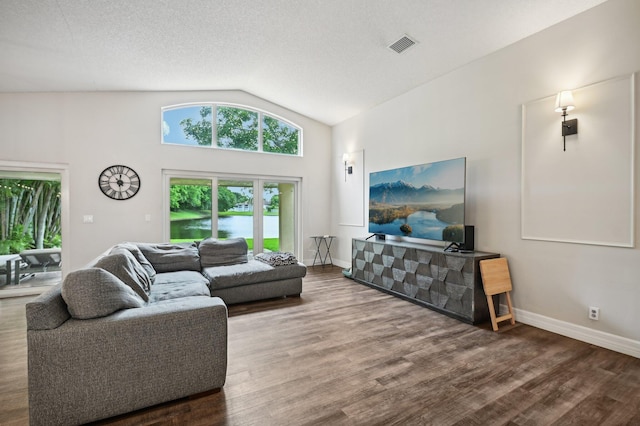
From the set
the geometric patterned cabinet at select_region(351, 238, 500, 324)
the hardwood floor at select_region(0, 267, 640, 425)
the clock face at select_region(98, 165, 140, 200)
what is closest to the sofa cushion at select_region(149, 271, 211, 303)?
the hardwood floor at select_region(0, 267, 640, 425)

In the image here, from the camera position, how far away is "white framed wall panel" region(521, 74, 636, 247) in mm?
2539

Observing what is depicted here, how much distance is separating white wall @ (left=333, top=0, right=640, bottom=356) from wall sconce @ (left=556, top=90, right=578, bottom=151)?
0.10m

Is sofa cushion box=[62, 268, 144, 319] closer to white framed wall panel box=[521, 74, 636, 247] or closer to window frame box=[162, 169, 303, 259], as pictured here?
window frame box=[162, 169, 303, 259]

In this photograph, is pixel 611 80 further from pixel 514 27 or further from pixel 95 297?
pixel 95 297

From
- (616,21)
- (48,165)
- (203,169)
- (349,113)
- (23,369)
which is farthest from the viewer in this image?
(349,113)

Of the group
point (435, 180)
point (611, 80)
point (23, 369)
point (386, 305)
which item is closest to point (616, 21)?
point (611, 80)

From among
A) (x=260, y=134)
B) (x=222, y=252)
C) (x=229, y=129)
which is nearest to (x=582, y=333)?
(x=222, y=252)

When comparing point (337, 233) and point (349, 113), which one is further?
point (337, 233)

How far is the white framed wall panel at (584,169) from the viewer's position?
2.54 meters

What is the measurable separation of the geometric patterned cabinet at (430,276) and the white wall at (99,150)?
3.34m

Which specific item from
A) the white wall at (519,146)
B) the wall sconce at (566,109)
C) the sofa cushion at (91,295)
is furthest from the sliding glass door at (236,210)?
the wall sconce at (566,109)

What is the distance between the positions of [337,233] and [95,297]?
200 inches

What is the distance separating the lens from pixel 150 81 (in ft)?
15.3

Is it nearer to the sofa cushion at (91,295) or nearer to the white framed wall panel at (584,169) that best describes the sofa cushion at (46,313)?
the sofa cushion at (91,295)
